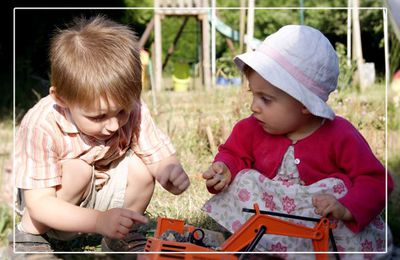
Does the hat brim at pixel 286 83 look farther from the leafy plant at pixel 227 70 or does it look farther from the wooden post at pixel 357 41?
the wooden post at pixel 357 41

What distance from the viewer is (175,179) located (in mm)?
1588

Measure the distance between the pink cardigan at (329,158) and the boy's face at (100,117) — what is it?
27 cm

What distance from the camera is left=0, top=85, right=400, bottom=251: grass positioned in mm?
1896

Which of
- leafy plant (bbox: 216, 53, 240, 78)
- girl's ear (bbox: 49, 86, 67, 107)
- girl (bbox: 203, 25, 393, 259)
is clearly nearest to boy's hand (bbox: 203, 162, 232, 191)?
girl (bbox: 203, 25, 393, 259)

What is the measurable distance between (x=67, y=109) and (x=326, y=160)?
2.08ft

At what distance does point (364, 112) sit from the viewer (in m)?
2.79

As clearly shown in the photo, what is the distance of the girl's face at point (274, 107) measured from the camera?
1.53 meters

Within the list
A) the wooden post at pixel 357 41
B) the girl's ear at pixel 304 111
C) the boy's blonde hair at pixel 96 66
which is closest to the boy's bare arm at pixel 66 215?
the boy's blonde hair at pixel 96 66

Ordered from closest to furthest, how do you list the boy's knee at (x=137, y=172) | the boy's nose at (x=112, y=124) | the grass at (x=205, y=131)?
the boy's nose at (x=112, y=124), the boy's knee at (x=137, y=172), the grass at (x=205, y=131)

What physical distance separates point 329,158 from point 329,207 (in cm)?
19

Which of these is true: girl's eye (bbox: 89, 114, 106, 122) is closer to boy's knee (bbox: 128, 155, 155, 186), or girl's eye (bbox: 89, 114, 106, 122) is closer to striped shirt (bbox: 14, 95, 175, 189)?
striped shirt (bbox: 14, 95, 175, 189)

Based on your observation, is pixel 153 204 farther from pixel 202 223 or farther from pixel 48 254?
pixel 48 254

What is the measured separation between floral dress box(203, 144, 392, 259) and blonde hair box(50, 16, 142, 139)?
0.34 meters

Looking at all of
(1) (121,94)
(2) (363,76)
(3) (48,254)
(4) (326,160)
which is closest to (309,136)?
(4) (326,160)
